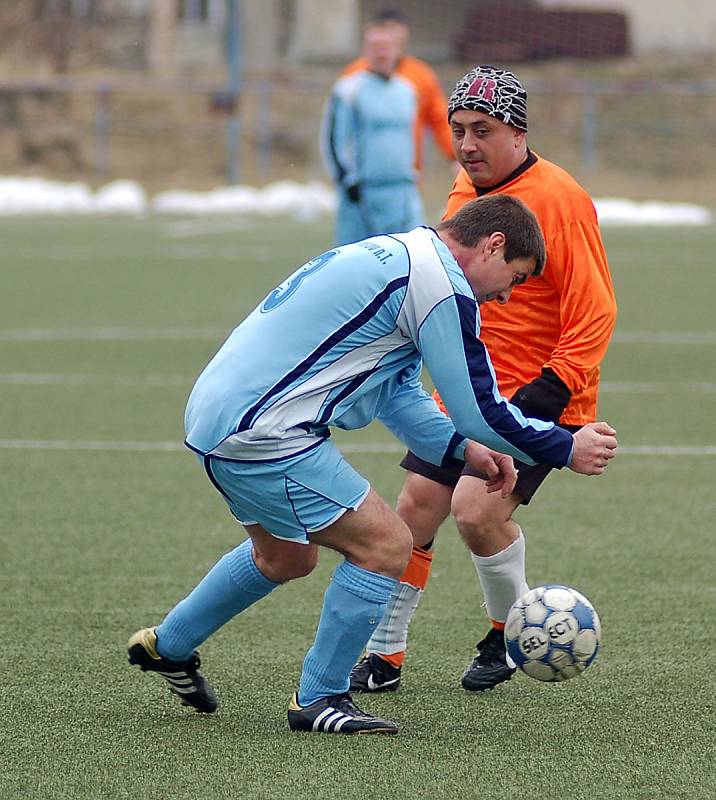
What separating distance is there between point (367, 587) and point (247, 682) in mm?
797

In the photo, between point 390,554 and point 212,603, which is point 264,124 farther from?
point 390,554

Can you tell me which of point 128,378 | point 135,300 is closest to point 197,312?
point 135,300

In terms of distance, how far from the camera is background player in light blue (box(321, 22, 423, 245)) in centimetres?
1203

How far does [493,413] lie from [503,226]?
509 millimetres

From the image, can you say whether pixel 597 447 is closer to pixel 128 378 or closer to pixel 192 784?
pixel 192 784

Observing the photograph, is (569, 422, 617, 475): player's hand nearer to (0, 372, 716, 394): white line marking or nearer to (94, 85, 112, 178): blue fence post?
(0, 372, 716, 394): white line marking

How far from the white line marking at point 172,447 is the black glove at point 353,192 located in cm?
344

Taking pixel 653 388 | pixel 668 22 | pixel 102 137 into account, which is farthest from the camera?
pixel 668 22

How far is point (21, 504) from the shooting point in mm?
7445

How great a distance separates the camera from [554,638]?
4.55m

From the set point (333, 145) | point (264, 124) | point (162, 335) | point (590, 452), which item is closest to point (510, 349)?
point (590, 452)

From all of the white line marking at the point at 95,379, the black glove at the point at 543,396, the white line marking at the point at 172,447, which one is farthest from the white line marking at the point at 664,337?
the black glove at the point at 543,396

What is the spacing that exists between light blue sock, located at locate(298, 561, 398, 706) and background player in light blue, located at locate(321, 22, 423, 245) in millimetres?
7876

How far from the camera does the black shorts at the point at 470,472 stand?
484 cm
